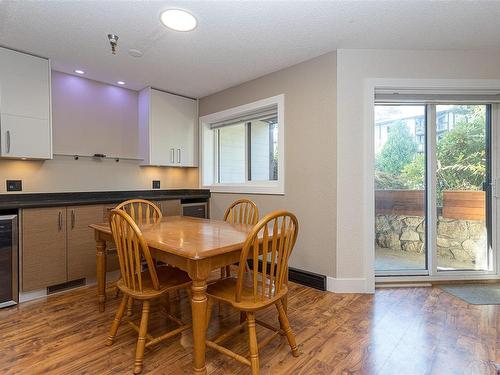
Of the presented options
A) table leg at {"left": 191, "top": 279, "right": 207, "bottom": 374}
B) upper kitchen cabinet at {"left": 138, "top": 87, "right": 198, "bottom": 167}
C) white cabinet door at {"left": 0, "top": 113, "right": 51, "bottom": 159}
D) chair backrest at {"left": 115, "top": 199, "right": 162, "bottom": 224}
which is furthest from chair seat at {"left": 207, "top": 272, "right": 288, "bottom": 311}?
upper kitchen cabinet at {"left": 138, "top": 87, "right": 198, "bottom": 167}

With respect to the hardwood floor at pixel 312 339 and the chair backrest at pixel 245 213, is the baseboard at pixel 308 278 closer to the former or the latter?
the hardwood floor at pixel 312 339

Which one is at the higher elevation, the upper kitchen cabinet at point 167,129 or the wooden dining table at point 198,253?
the upper kitchen cabinet at point 167,129

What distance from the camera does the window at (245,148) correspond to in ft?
10.8

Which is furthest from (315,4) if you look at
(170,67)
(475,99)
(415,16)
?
(475,99)

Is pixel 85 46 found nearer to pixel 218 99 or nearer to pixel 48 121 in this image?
pixel 48 121

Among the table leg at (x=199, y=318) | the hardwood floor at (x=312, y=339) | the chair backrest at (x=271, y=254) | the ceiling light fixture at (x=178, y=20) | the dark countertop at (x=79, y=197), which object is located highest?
the ceiling light fixture at (x=178, y=20)

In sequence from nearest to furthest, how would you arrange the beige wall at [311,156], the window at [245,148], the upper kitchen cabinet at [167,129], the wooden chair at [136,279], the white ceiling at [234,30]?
the wooden chair at [136,279]
the white ceiling at [234,30]
the beige wall at [311,156]
the window at [245,148]
the upper kitchen cabinet at [167,129]

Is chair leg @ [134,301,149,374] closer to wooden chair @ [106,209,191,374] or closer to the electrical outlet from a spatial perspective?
wooden chair @ [106,209,191,374]

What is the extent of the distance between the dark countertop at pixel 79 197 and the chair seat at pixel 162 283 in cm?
133

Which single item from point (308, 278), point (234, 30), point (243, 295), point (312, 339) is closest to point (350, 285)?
point (308, 278)

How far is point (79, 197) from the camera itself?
125 inches

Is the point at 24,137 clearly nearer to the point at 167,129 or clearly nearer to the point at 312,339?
the point at 167,129

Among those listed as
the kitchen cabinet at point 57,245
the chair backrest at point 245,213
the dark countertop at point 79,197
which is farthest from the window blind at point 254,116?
the kitchen cabinet at point 57,245

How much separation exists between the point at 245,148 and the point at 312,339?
2604 mm
